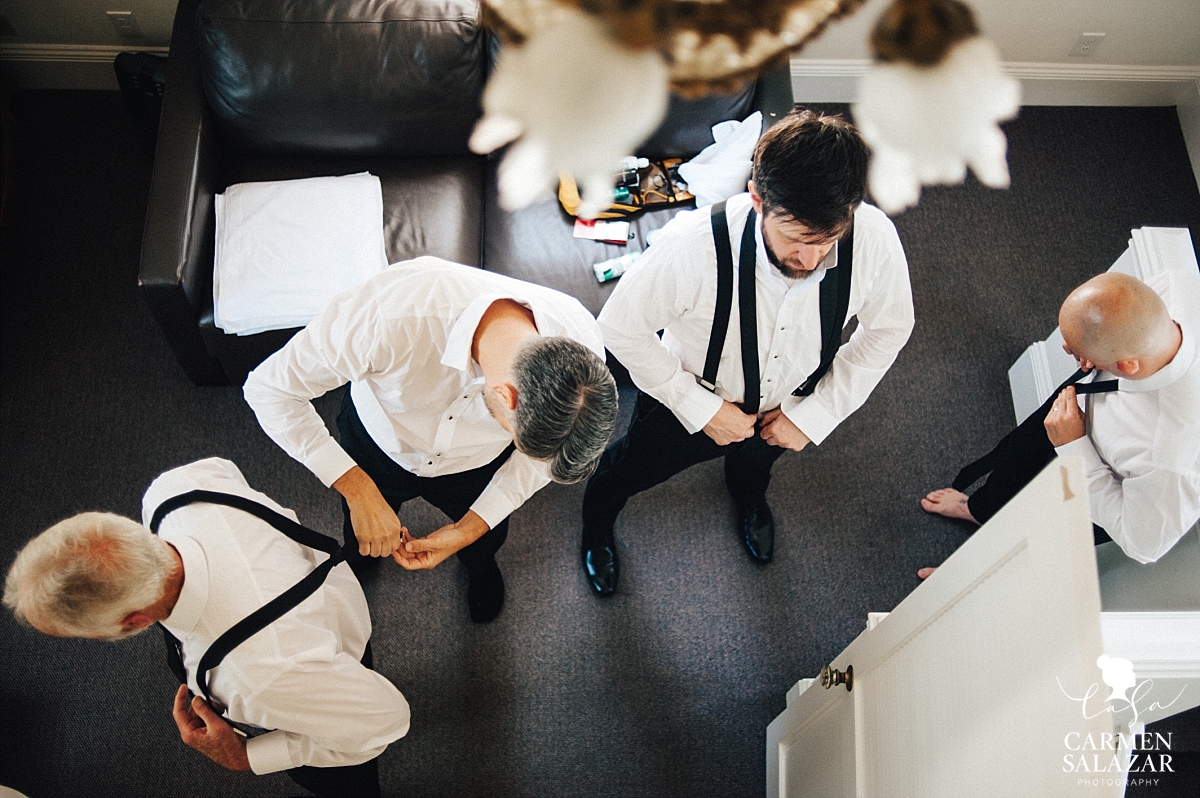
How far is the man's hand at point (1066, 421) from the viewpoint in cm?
206

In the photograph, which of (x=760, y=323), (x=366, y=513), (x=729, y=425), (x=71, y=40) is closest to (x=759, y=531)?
(x=729, y=425)

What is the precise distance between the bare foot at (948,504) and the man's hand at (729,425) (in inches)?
44.2

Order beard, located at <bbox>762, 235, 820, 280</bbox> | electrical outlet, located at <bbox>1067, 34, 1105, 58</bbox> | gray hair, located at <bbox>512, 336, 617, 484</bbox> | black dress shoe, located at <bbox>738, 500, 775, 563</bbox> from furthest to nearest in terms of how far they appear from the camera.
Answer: electrical outlet, located at <bbox>1067, 34, 1105, 58</bbox>
black dress shoe, located at <bbox>738, 500, 775, 563</bbox>
beard, located at <bbox>762, 235, 820, 280</bbox>
gray hair, located at <bbox>512, 336, 617, 484</bbox>

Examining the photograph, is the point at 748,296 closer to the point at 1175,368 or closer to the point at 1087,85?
the point at 1175,368

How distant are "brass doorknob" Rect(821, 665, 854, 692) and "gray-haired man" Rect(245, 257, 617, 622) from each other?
78 centimetres

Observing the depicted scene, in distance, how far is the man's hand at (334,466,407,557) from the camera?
1.79m

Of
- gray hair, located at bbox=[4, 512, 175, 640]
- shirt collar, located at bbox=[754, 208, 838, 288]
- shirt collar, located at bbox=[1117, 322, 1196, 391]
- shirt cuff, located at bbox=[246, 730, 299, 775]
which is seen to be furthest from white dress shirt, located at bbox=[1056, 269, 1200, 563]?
gray hair, located at bbox=[4, 512, 175, 640]

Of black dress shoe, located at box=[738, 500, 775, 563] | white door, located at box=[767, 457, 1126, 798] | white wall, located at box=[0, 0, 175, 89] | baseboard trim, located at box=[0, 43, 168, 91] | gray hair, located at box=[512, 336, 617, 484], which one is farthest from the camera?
baseboard trim, located at box=[0, 43, 168, 91]

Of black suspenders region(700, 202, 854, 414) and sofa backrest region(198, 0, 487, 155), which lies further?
sofa backrest region(198, 0, 487, 155)

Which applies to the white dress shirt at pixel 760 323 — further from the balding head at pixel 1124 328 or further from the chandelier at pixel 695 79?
the chandelier at pixel 695 79

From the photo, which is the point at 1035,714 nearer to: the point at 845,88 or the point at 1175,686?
the point at 1175,686

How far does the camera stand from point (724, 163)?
269cm

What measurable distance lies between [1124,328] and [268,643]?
1.97 m

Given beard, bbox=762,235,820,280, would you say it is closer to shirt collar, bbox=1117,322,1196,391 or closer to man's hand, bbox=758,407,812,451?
man's hand, bbox=758,407,812,451
